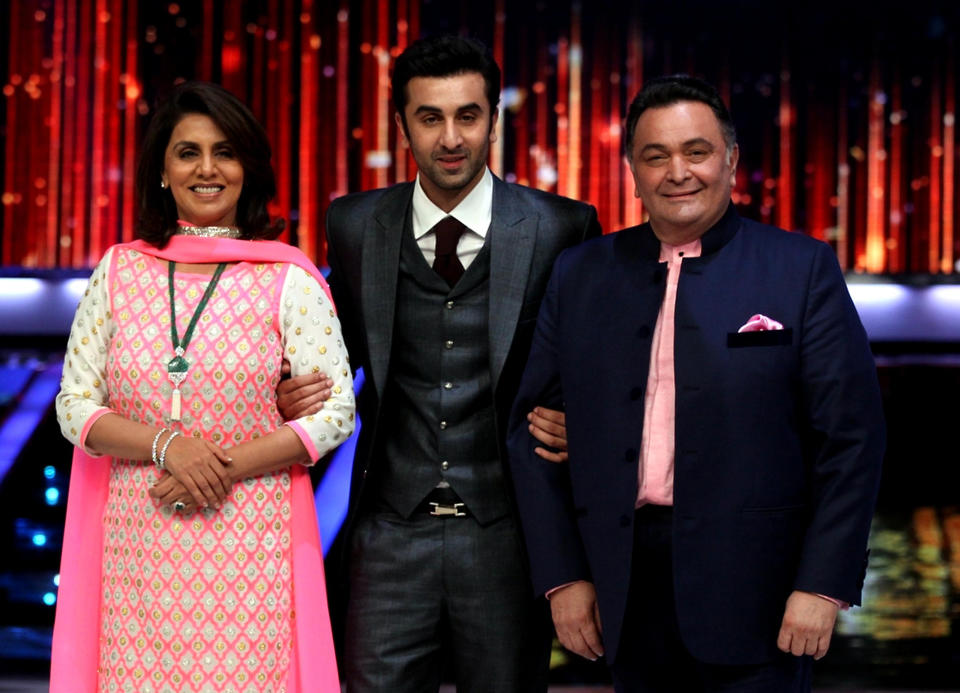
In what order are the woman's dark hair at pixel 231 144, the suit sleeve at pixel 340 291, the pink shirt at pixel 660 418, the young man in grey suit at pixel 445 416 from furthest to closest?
the suit sleeve at pixel 340 291 → the young man in grey suit at pixel 445 416 → the woman's dark hair at pixel 231 144 → the pink shirt at pixel 660 418

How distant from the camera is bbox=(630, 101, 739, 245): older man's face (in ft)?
6.38

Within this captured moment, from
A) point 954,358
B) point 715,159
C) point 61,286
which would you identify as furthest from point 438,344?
point 61,286

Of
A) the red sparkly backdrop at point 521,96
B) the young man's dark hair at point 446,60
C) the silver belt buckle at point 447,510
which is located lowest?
the silver belt buckle at point 447,510

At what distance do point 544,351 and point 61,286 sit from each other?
19.8 ft

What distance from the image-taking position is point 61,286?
746 centimetres

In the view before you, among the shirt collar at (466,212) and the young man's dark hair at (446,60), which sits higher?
the young man's dark hair at (446,60)

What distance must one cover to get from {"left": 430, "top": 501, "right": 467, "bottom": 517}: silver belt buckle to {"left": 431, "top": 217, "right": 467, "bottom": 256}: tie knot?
45 cm

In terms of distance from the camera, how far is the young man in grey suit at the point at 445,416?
2.14 metres

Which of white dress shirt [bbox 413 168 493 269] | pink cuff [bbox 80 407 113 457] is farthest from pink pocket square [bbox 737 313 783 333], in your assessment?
pink cuff [bbox 80 407 113 457]

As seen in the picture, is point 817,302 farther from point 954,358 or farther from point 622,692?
point 954,358

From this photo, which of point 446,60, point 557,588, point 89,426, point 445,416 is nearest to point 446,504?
point 445,416

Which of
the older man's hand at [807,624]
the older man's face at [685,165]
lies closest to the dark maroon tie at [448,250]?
the older man's face at [685,165]

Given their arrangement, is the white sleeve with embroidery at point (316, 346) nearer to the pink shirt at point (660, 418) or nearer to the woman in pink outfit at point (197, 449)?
the woman in pink outfit at point (197, 449)

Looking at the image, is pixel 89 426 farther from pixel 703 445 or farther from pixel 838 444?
pixel 838 444
